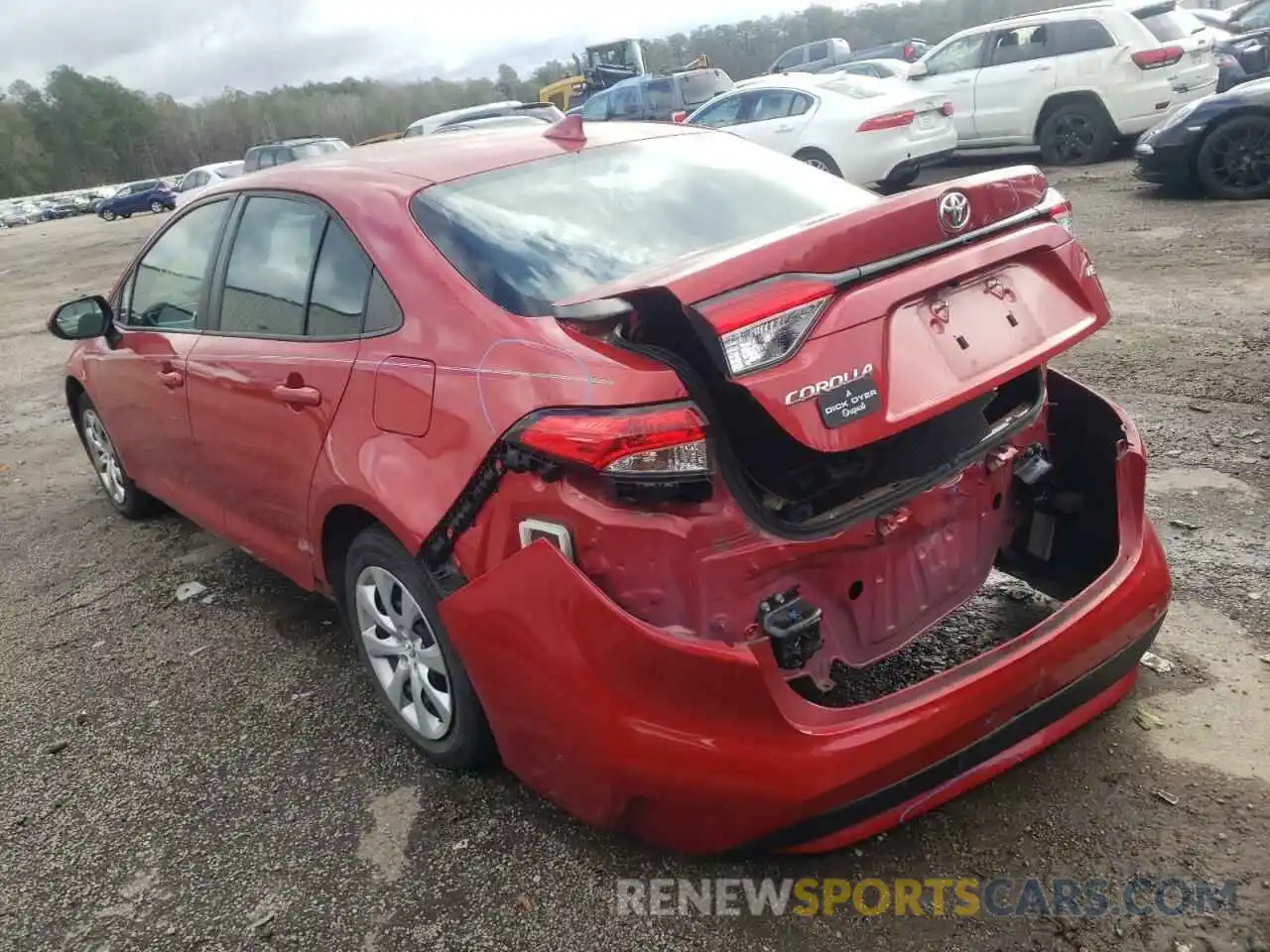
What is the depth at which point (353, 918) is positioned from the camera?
2379 mm

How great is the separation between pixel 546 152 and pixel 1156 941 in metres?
2.54

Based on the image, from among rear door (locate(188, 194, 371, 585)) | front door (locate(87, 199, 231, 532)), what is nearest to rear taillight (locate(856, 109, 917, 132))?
front door (locate(87, 199, 231, 532))

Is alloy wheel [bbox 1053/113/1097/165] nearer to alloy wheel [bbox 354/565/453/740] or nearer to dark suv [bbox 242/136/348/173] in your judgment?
alloy wheel [bbox 354/565/453/740]

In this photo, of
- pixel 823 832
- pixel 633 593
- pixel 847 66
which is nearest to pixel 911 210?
pixel 633 593

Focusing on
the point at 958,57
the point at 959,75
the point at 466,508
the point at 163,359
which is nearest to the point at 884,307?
the point at 466,508

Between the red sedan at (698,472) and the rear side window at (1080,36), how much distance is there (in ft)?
32.5

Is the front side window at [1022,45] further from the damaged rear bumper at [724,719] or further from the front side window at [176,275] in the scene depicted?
the damaged rear bumper at [724,719]

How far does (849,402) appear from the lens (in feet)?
6.48

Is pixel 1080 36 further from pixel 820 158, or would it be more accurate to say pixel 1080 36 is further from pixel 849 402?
pixel 849 402

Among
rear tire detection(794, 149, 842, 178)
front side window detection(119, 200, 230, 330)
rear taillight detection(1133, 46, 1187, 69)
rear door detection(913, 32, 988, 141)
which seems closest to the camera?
front side window detection(119, 200, 230, 330)

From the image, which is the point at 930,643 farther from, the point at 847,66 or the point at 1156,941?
the point at 847,66

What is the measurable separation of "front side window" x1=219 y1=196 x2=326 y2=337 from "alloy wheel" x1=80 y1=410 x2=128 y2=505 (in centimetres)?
197

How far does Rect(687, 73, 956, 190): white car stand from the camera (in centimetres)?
1099

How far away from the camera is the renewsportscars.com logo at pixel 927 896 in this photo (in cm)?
212
